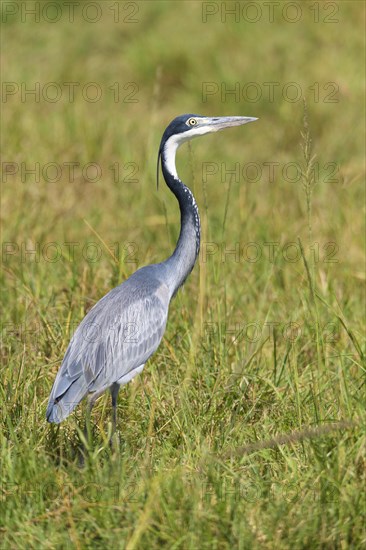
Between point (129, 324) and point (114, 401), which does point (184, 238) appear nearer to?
point (129, 324)

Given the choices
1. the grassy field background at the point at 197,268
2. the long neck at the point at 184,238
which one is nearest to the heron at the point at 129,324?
the long neck at the point at 184,238

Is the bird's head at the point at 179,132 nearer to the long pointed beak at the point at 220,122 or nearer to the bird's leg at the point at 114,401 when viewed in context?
the long pointed beak at the point at 220,122

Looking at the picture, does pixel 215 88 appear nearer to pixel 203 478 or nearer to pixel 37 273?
pixel 37 273

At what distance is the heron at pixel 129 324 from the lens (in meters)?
4.12

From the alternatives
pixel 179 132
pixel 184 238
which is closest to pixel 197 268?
pixel 184 238

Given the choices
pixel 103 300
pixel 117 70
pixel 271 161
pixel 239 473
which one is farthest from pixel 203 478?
pixel 117 70

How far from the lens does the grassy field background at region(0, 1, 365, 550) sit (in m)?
3.34

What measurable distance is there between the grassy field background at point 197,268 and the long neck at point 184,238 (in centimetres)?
9

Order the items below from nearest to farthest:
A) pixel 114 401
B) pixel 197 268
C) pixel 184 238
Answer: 1. pixel 114 401
2. pixel 184 238
3. pixel 197 268

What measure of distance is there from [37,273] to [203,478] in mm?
2292

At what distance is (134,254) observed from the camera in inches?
234

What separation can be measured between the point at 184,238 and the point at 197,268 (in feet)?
3.14

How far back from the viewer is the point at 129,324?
4.37 meters

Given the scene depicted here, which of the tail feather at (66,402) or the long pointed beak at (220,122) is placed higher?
the long pointed beak at (220,122)
